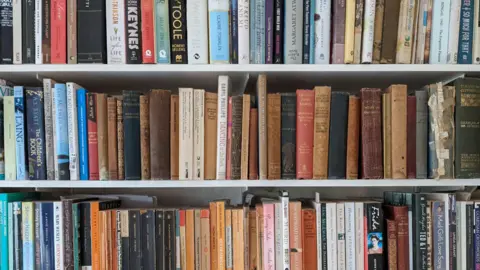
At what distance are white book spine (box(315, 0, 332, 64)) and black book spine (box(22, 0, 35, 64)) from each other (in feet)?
2.37

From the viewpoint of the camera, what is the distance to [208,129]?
1103 millimetres

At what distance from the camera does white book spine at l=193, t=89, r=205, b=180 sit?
3.58 ft

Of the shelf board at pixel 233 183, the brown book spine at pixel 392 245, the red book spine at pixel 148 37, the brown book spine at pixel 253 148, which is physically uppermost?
the red book spine at pixel 148 37

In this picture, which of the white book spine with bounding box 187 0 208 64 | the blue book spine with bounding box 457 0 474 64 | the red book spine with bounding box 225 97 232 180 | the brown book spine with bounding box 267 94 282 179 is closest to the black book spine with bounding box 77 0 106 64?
the white book spine with bounding box 187 0 208 64

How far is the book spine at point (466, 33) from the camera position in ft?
3.57

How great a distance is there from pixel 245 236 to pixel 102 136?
17.6 inches

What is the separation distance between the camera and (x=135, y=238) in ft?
3.58

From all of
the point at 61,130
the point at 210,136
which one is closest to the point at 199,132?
the point at 210,136

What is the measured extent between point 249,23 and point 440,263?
0.77 metres

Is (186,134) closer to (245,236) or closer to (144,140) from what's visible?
(144,140)

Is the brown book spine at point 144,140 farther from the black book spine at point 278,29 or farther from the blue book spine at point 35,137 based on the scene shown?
the black book spine at point 278,29

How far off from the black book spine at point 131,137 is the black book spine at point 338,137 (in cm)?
49

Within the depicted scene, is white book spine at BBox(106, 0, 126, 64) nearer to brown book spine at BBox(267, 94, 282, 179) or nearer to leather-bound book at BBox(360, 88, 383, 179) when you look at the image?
brown book spine at BBox(267, 94, 282, 179)

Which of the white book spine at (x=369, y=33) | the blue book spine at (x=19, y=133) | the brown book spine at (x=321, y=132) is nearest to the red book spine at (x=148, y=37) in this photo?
the blue book spine at (x=19, y=133)
